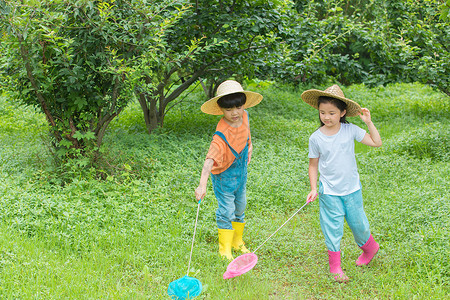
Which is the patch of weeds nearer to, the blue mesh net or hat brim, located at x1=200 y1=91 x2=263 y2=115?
hat brim, located at x1=200 y1=91 x2=263 y2=115

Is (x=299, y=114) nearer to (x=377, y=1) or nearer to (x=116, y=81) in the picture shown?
(x=377, y=1)

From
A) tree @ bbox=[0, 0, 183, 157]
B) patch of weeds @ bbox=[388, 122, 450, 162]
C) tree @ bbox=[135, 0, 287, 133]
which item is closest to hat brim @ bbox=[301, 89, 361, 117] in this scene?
tree @ bbox=[0, 0, 183, 157]

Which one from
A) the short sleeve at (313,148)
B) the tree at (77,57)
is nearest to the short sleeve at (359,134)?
the short sleeve at (313,148)

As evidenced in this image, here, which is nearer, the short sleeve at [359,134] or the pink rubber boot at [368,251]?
the short sleeve at [359,134]

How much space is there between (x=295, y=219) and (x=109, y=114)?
8.90ft

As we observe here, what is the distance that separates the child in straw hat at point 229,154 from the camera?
3781mm

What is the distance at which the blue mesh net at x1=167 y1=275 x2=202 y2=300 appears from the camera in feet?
10.6

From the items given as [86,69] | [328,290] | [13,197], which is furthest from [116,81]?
[328,290]

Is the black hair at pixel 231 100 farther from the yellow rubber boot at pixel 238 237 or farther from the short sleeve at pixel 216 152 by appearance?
the yellow rubber boot at pixel 238 237

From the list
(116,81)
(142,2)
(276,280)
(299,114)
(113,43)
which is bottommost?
(299,114)

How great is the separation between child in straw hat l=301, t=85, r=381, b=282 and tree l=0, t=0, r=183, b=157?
240cm

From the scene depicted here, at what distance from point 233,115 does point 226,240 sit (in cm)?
118

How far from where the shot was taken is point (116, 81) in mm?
5195

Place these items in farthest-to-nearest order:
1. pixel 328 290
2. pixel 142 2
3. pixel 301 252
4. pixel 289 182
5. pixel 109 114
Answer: pixel 289 182 → pixel 109 114 → pixel 142 2 → pixel 301 252 → pixel 328 290
